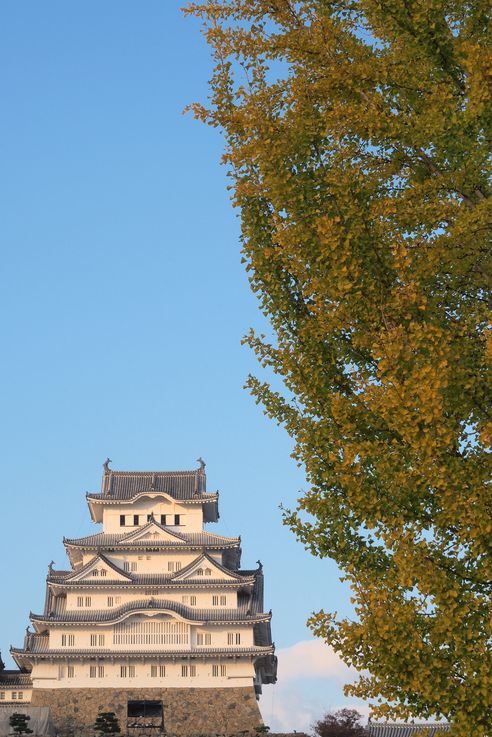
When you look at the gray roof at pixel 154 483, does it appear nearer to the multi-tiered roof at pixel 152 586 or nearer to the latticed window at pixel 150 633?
the multi-tiered roof at pixel 152 586

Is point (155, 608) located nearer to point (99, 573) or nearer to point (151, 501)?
point (99, 573)

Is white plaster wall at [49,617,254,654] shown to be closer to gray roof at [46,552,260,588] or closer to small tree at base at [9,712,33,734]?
gray roof at [46,552,260,588]

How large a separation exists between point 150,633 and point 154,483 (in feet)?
31.1

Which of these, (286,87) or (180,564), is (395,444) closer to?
(286,87)

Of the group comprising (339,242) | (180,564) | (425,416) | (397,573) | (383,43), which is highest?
(180,564)

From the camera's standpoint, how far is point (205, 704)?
5156cm

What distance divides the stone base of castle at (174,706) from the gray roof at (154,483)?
11448 mm

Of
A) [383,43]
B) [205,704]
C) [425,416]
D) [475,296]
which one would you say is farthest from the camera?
[205,704]

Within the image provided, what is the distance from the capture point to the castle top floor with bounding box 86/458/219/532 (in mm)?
58250

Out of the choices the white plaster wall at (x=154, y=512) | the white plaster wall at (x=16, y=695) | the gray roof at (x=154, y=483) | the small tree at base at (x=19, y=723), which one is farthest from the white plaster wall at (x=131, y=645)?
the small tree at base at (x=19, y=723)

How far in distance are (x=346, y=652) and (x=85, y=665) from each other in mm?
44756

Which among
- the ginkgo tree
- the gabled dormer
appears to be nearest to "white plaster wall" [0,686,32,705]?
the gabled dormer

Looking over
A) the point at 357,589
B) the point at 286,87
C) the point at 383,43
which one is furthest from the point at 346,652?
the point at 383,43

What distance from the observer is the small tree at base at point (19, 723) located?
42.6 meters
